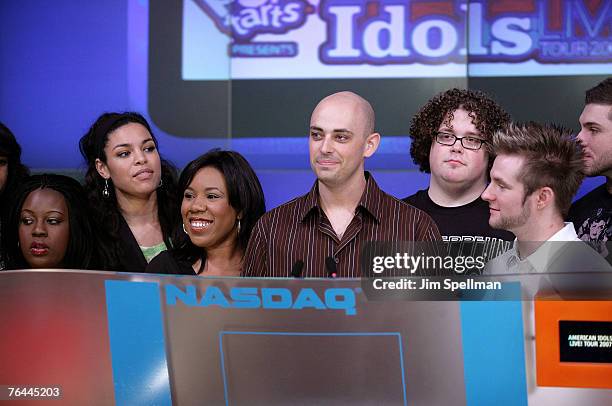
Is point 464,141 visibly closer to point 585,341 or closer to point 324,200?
point 324,200

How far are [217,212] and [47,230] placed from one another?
67 cm

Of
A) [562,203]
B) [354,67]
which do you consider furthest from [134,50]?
[562,203]

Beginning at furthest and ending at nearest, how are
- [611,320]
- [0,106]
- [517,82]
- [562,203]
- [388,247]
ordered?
[0,106]
[517,82]
[562,203]
[388,247]
[611,320]

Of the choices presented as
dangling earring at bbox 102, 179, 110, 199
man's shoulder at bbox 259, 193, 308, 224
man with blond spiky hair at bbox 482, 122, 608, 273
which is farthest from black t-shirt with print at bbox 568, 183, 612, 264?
dangling earring at bbox 102, 179, 110, 199

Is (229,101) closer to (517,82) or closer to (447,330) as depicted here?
(517,82)

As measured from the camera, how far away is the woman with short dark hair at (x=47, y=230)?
3127mm

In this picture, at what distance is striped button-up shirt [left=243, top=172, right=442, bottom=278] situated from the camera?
253 cm

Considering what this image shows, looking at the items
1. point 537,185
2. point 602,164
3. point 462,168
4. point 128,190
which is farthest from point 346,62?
point 537,185

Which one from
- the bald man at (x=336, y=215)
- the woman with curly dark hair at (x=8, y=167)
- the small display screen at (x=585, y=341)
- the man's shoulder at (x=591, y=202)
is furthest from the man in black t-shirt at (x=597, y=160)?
the woman with curly dark hair at (x=8, y=167)

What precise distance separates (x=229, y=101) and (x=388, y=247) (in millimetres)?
3376

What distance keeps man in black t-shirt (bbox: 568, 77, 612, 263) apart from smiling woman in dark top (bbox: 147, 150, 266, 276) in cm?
110

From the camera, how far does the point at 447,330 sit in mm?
1611

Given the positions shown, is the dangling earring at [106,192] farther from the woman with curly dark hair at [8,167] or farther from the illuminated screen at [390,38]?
the illuminated screen at [390,38]

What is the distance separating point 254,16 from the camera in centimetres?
491
